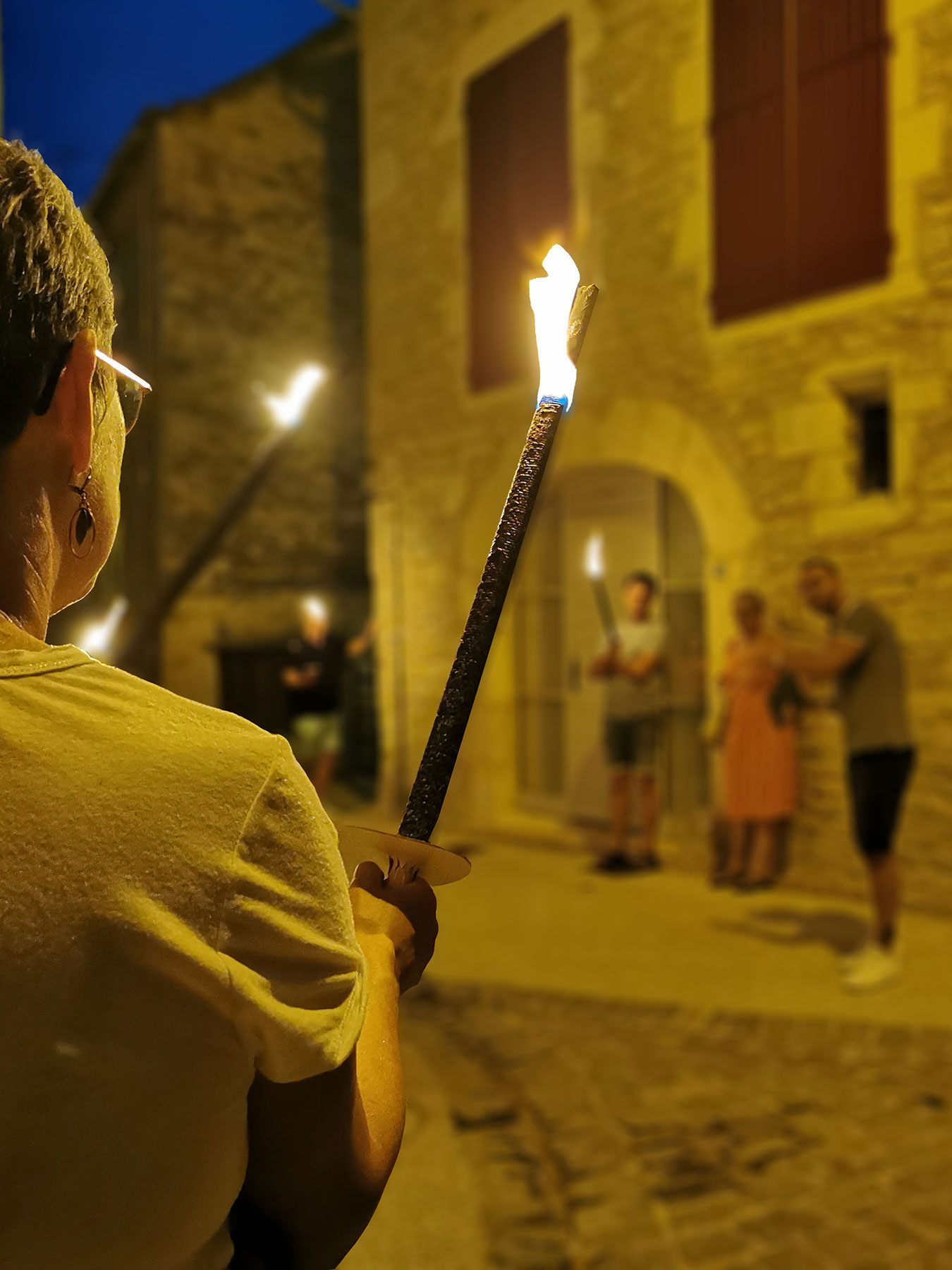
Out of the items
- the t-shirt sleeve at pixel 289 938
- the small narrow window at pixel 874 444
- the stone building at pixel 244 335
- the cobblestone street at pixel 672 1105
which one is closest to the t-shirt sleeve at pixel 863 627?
the cobblestone street at pixel 672 1105

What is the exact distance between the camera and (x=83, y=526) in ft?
2.69

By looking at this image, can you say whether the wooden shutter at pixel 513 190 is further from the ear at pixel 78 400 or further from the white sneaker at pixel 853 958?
the ear at pixel 78 400

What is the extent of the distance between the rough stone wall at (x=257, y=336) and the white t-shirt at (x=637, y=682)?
17.4 ft

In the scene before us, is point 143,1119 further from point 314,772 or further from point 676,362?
point 314,772

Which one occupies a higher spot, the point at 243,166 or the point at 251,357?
the point at 243,166

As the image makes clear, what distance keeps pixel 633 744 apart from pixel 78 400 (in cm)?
594

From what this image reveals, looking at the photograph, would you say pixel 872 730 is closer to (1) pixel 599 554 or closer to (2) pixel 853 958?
(2) pixel 853 958

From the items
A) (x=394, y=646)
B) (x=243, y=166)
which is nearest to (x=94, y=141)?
(x=243, y=166)

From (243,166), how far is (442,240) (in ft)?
13.6

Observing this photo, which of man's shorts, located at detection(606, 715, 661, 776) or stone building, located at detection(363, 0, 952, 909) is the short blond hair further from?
man's shorts, located at detection(606, 715, 661, 776)

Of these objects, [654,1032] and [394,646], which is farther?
[394,646]

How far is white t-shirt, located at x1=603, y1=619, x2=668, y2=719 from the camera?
20.9 ft

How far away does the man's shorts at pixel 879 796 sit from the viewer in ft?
14.3

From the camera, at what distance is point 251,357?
11.4 m
